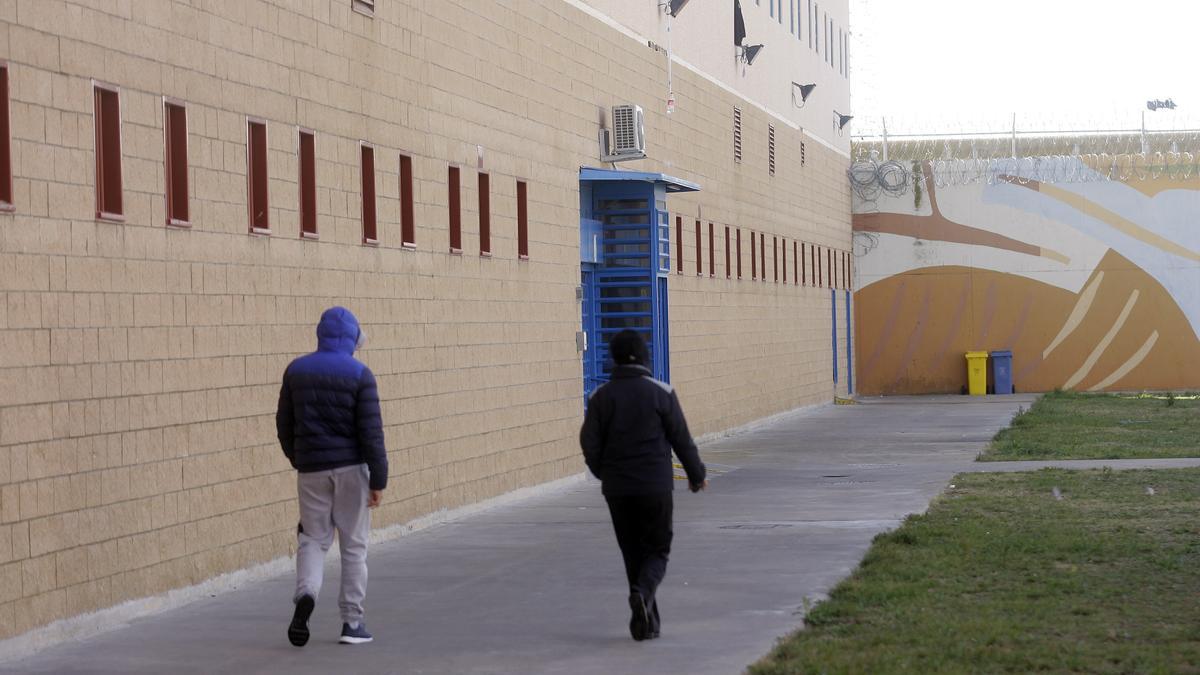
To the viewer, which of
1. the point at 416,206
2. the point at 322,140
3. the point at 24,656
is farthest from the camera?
the point at 416,206

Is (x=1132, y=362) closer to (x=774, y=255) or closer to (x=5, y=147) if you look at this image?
(x=774, y=255)

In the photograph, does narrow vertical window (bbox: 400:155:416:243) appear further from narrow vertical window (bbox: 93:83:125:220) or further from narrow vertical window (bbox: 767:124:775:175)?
narrow vertical window (bbox: 767:124:775:175)

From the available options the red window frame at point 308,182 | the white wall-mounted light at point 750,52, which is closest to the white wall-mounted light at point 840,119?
the white wall-mounted light at point 750,52

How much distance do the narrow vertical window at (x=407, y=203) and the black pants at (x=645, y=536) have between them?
6.39 metres

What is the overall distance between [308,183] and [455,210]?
3.37 metres

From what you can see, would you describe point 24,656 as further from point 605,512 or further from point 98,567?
point 605,512

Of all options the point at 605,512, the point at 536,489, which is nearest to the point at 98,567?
the point at 605,512

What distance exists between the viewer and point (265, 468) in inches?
504

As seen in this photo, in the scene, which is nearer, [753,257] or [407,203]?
[407,203]

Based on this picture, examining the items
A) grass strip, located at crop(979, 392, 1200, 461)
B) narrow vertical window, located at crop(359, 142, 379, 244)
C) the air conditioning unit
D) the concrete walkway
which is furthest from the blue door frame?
narrow vertical window, located at crop(359, 142, 379, 244)

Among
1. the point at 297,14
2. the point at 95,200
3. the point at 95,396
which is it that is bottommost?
the point at 95,396

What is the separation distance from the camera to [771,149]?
34125 millimetres

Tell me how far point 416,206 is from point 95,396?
5670 millimetres

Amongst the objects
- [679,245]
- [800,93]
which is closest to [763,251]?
[800,93]
